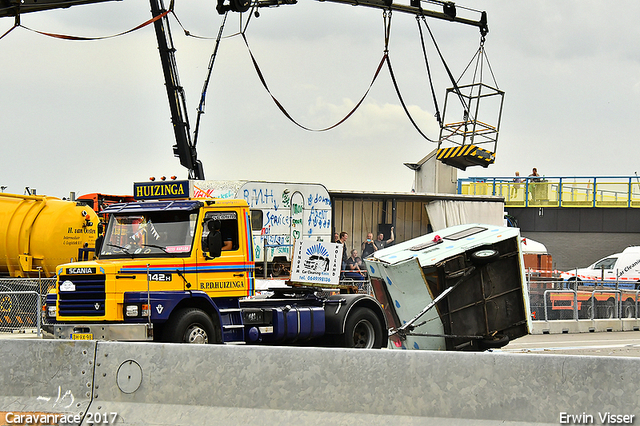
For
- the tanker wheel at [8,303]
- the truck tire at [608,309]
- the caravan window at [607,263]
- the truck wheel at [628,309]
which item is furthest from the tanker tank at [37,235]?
the caravan window at [607,263]

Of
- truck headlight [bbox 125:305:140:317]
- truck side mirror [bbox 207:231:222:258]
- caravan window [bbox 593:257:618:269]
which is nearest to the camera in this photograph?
truck headlight [bbox 125:305:140:317]

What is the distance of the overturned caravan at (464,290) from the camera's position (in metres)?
11.5

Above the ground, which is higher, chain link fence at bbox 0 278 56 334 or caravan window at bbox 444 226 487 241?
caravan window at bbox 444 226 487 241

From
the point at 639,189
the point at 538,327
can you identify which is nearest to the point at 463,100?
the point at 538,327

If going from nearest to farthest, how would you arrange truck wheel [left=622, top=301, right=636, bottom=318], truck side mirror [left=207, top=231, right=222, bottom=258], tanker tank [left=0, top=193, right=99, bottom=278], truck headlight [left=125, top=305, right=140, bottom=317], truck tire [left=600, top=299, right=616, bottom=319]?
truck headlight [left=125, top=305, right=140, bottom=317], truck side mirror [left=207, top=231, right=222, bottom=258], tanker tank [left=0, top=193, right=99, bottom=278], truck tire [left=600, top=299, right=616, bottom=319], truck wheel [left=622, top=301, right=636, bottom=318]

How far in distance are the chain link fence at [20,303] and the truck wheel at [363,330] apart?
7.55m

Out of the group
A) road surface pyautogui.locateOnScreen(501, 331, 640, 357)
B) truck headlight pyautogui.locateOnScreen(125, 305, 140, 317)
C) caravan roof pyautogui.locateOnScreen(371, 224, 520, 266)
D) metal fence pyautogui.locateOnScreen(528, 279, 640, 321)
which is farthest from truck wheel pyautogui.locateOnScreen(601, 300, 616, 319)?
truck headlight pyautogui.locateOnScreen(125, 305, 140, 317)

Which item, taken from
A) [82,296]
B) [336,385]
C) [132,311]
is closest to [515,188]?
[132,311]

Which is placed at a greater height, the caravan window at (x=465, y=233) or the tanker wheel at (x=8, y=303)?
the caravan window at (x=465, y=233)

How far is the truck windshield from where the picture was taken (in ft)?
35.2

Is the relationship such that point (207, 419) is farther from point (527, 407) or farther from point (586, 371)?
point (586, 371)

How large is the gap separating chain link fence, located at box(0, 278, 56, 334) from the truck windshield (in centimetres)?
625

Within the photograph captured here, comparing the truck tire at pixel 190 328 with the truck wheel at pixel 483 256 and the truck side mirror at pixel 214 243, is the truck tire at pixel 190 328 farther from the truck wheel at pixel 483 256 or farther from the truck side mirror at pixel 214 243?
the truck wheel at pixel 483 256

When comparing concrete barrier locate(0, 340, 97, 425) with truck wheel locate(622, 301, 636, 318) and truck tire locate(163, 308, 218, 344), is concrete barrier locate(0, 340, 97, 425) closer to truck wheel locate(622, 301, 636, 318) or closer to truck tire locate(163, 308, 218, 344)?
truck tire locate(163, 308, 218, 344)
